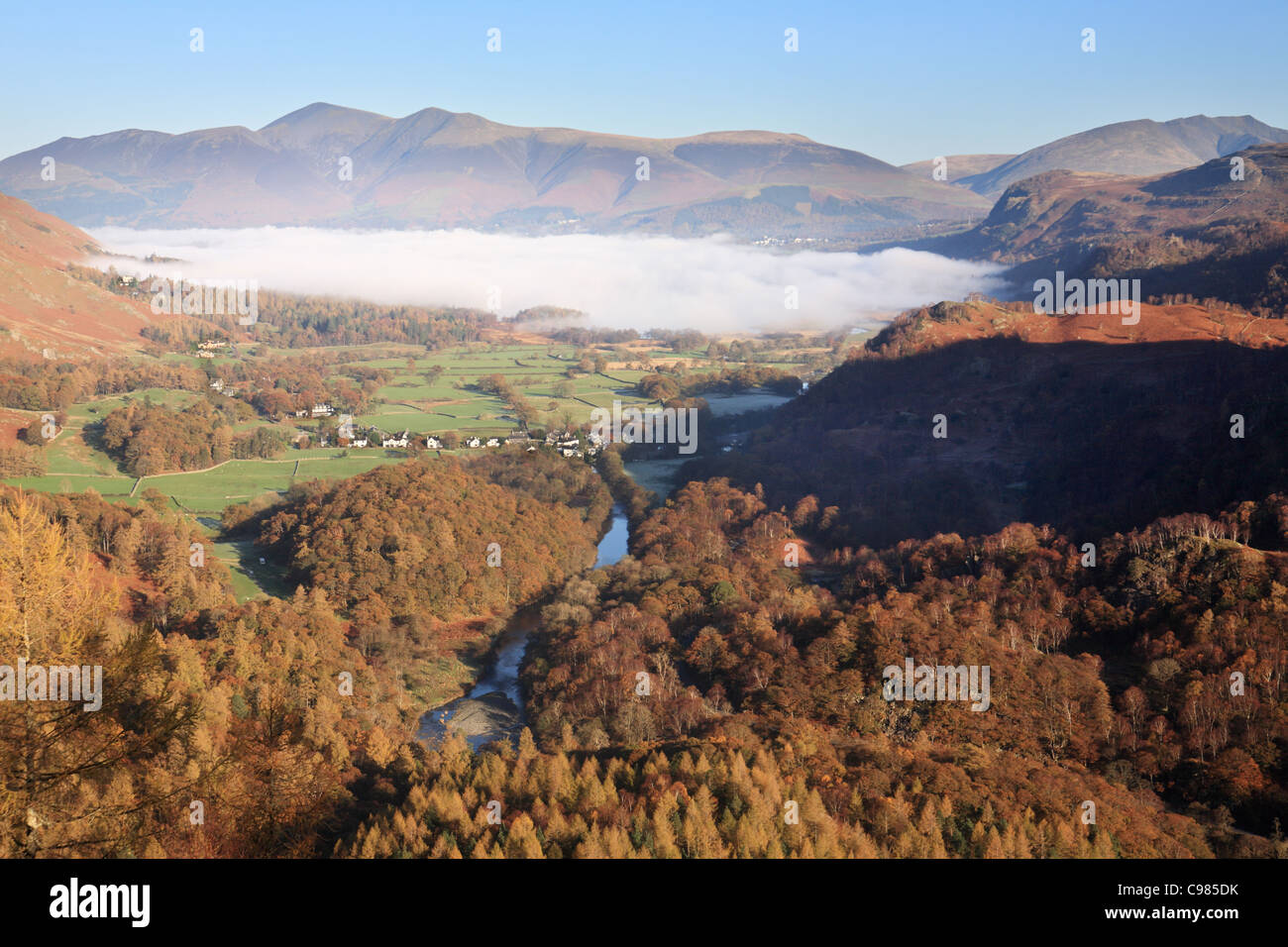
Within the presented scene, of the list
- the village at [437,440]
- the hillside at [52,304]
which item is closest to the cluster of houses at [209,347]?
the hillside at [52,304]

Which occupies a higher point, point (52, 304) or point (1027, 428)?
point (52, 304)

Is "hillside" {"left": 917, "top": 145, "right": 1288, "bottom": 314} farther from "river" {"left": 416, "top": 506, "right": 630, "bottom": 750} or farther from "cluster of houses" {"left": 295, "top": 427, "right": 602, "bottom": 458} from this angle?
"river" {"left": 416, "top": 506, "right": 630, "bottom": 750}

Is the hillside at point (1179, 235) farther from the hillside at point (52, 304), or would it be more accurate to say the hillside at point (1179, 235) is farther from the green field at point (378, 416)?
the hillside at point (52, 304)

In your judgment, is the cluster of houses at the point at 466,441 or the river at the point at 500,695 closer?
the river at the point at 500,695

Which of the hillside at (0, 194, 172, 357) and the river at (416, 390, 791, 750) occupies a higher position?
the hillside at (0, 194, 172, 357)

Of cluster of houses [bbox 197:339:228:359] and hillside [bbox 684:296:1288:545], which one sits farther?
cluster of houses [bbox 197:339:228:359]

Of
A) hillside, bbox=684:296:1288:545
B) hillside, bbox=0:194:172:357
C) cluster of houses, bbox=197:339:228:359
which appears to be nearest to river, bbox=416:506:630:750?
hillside, bbox=684:296:1288:545

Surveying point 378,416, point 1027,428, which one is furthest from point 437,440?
point 1027,428

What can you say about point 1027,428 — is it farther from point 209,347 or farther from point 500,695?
point 209,347
